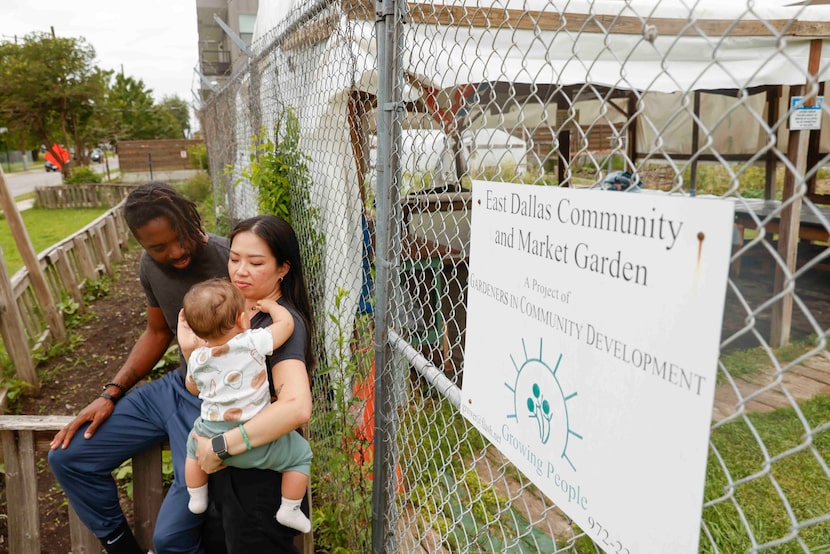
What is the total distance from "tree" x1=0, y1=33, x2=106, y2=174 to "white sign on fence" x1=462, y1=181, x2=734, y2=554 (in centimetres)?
2995

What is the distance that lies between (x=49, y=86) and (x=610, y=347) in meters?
30.8

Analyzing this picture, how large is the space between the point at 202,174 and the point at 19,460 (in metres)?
18.1

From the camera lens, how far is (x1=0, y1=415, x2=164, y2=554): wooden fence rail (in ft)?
8.14

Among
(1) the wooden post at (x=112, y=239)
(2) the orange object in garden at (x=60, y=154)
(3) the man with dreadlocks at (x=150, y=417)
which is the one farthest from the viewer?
(2) the orange object in garden at (x=60, y=154)

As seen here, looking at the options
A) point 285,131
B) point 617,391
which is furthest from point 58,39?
point 617,391

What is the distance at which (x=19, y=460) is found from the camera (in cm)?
249

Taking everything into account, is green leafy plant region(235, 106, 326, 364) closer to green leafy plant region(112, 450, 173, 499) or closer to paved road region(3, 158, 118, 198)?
green leafy plant region(112, 450, 173, 499)

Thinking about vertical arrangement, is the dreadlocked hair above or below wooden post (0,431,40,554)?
above

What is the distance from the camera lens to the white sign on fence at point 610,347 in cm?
75

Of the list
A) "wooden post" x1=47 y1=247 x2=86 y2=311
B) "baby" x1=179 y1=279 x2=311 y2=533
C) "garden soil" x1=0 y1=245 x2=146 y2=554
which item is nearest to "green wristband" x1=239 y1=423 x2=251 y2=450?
"baby" x1=179 y1=279 x2=311 y2=533

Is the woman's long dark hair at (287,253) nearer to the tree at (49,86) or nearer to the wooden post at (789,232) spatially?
the wooden post at (789,232)

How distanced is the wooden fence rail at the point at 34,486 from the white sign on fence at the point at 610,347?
6.11 feet

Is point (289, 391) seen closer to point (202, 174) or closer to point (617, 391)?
point (617, 391)

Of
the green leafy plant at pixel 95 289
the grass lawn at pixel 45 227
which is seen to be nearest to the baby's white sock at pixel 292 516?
the green leafy plant at pixel 95 289
